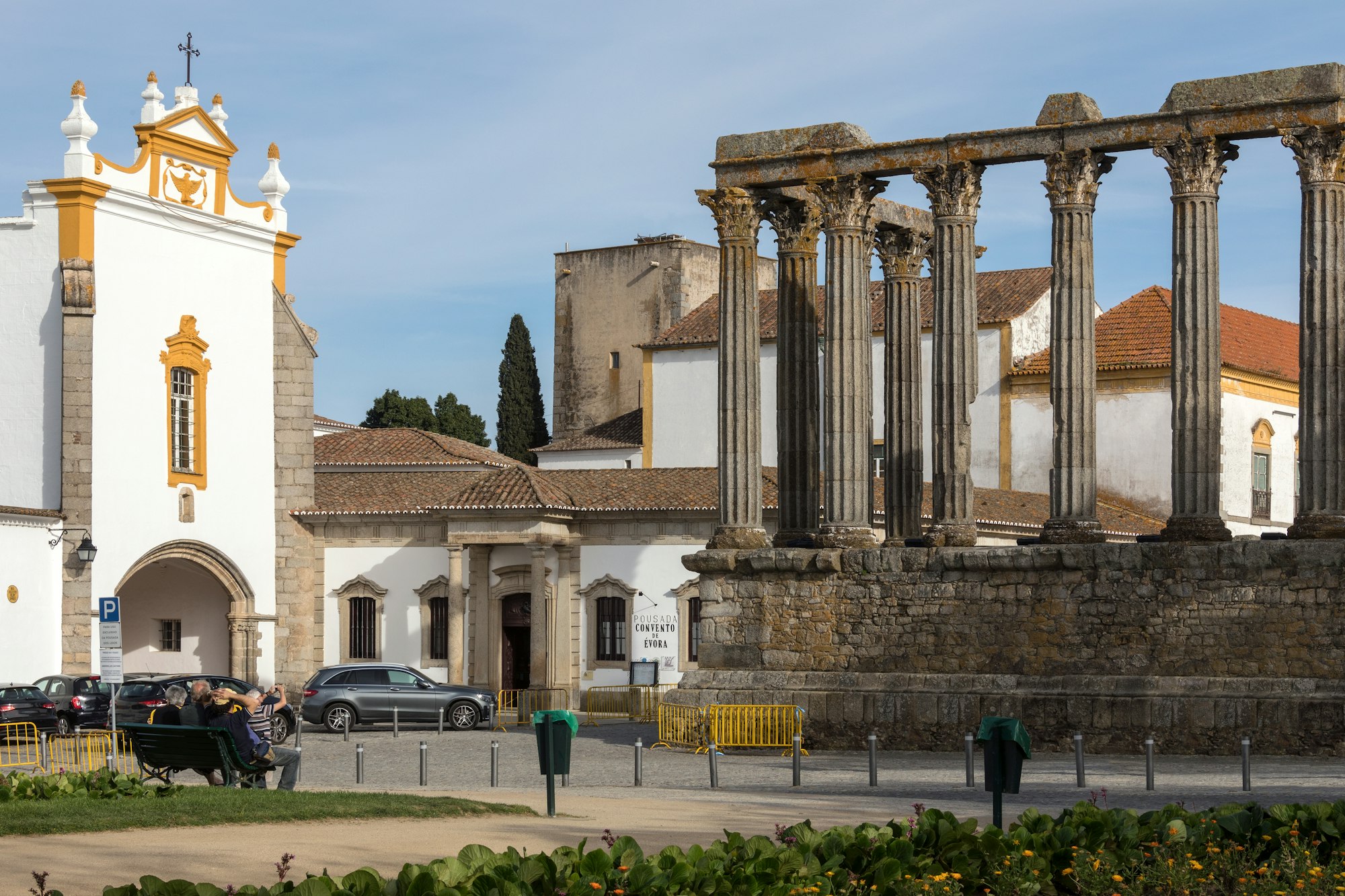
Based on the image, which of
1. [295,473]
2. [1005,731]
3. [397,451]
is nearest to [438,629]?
[295,473]

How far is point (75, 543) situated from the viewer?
118 ft

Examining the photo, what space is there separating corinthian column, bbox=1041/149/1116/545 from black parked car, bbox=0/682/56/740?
53.5 ft

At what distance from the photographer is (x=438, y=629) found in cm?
4128

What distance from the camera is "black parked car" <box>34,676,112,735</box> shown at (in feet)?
104

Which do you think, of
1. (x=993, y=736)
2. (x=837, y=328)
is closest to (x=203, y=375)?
(x=837, y=328)

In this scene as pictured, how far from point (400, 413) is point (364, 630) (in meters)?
40.0

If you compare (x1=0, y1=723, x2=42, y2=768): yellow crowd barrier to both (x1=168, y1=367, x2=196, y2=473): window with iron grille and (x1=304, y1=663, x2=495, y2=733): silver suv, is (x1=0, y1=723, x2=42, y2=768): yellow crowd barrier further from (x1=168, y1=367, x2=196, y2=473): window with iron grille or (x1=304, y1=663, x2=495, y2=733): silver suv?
(x1=168, y1=367, x2=196, y2=473): window with iron grille

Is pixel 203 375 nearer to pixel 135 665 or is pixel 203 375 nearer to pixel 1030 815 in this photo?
pixel 135 665

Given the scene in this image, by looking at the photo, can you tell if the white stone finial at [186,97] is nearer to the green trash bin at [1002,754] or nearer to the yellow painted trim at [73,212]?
the yellow painted trim at [73,212]

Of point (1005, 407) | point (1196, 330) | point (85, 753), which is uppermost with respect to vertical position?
point (1005, 407)

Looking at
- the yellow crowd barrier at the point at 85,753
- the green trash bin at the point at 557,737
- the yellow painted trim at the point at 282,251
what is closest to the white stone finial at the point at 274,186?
the yellow painted trim at the point at 282,251

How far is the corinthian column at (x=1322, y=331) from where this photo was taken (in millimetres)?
24906

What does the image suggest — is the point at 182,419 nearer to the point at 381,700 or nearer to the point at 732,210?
the point at 381,700

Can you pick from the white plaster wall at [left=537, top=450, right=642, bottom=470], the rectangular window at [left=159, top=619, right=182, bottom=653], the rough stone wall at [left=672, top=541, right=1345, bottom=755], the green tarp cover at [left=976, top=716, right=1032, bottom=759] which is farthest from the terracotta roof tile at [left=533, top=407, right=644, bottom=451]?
the green tarp cover at [left=976, top=716, right=1032, bottom=759]
